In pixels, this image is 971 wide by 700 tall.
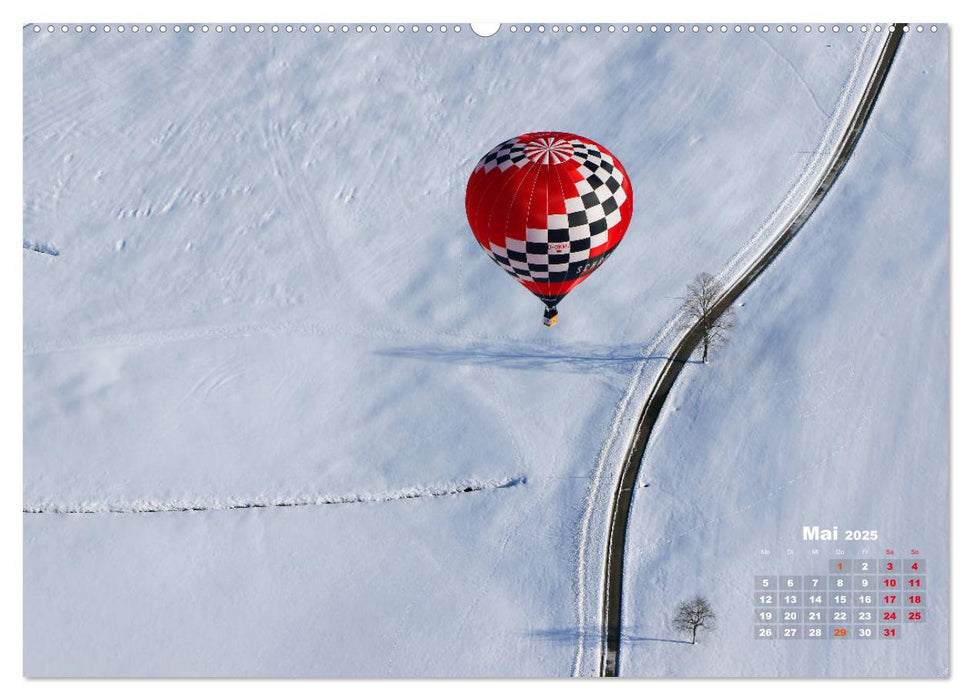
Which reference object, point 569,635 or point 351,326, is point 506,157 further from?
point 569,635

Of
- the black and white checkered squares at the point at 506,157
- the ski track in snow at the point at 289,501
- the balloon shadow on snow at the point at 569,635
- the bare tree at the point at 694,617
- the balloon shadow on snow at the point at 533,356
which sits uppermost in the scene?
the black and white checkered squares at the point at 506,157

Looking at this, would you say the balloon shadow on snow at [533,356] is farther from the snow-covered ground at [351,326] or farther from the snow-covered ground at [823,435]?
the snow-covered ground at [823,435]

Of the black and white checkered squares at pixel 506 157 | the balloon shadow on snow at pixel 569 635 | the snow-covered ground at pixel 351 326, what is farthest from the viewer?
the snow-covered ground at pixel 351 326

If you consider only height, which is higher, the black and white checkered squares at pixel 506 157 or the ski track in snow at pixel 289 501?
the black and white checkered squares at pixel 506 157

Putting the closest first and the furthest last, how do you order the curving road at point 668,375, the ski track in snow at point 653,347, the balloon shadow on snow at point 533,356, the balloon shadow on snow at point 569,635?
the balloon shadow on snow at point 569,635 < the curving road at point 668,375 < the ski track in snow at point 653,347 < the balloon shadow on snow at point 533,356

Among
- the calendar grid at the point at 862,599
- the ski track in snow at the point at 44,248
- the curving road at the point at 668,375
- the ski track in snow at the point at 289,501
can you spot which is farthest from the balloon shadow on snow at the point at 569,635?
the ski track in snow at the point at 44,248

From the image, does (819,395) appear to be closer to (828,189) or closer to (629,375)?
(629,375)

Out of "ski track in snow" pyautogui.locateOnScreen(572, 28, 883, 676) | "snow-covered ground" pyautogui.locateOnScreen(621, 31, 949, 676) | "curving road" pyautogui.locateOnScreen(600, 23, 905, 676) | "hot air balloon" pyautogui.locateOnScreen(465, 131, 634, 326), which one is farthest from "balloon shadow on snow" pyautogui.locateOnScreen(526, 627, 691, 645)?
"hot air balloon" pyautogui.locateOnScreen(465, 131, 634, 326)

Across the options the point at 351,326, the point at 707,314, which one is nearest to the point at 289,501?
the point at 351,326
